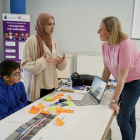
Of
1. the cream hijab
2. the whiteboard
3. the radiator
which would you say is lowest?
the radiator

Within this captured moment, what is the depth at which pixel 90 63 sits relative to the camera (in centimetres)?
461

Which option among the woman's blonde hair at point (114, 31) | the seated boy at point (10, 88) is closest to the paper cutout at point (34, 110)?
the seated boy at point (10, 88)

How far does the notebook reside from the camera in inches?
61.2

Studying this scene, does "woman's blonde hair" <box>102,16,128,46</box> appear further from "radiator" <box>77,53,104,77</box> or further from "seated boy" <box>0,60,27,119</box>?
"radiator" <box>77,53,104,77</box>

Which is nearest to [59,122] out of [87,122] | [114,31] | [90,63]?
[87,122]

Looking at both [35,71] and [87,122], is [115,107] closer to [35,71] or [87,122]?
[87,122]

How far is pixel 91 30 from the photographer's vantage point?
4629 mm

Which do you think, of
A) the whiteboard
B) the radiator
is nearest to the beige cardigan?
the radiator

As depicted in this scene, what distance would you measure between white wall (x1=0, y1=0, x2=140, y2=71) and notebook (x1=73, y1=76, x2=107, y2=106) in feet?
9.92

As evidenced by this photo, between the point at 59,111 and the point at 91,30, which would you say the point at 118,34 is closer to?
the point at 59,111

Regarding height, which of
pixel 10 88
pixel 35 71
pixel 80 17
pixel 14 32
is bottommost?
pixel 10 88

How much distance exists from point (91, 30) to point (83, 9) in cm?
62

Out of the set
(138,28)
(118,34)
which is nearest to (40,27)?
(118,34)

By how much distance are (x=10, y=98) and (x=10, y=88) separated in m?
0.09
